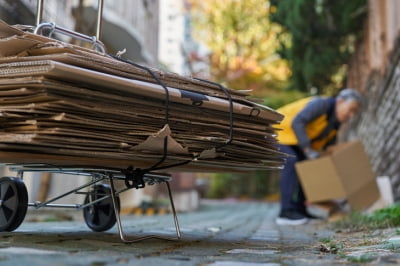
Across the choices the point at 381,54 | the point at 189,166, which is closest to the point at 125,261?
the point at 189,166

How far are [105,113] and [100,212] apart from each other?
3.55 feet

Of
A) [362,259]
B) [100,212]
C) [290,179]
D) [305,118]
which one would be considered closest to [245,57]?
[290,179]

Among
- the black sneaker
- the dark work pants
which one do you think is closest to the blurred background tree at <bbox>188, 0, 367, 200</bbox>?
the dark work pants

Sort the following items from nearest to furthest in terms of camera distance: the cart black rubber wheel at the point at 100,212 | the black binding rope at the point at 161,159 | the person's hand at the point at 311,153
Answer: the black binding rope at the point at 161,159 < the cart black rubber wheel at the point at 100,212 < the person's hand at the point at 311,153

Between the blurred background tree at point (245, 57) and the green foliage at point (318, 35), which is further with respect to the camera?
the blurred background tree at point (245, 57)

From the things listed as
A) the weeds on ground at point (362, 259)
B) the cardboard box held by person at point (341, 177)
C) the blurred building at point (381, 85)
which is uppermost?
the blurred building at point (381, 85)

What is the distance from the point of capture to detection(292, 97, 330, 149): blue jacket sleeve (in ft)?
14.3

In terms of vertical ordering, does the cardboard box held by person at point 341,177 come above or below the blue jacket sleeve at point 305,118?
below

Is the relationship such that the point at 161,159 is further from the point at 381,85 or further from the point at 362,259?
the point at 381,85

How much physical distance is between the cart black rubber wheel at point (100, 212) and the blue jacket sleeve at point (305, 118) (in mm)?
2130

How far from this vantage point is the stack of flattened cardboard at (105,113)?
5.26ft

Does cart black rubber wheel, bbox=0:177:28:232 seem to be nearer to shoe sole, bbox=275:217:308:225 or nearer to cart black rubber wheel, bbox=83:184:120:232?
cart black rubber wheel, bbox=83:184:120:232

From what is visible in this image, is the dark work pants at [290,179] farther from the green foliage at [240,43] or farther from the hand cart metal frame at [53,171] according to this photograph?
the green foliage at [240,43]

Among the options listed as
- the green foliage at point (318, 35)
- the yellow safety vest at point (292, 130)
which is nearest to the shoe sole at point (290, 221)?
the yellow safety vest at point (292, 130)
